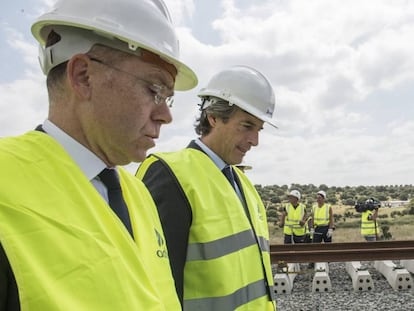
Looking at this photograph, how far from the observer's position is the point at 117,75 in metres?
1.50

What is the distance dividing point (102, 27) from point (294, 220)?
1236 centimetres

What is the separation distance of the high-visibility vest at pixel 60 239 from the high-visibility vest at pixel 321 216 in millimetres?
12281

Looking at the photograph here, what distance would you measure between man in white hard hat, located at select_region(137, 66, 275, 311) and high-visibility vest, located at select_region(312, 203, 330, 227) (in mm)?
10476

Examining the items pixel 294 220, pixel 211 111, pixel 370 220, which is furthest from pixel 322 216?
pixel 211 111

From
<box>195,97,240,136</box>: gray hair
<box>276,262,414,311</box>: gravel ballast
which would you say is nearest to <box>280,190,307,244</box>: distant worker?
<box>276,262,414,311</box>: gravel ballast

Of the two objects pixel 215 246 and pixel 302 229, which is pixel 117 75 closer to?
pixel 215 246

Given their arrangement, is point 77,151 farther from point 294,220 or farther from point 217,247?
point 294,220

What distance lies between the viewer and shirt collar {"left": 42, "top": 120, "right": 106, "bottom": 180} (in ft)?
4.72

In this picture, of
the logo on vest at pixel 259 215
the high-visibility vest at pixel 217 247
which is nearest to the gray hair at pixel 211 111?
the high-visibility vest at pixel 217 247

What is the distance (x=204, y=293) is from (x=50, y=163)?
4.51 ft

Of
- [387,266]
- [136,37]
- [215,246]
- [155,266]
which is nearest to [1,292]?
[155,266]

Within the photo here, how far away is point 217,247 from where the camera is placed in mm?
2389

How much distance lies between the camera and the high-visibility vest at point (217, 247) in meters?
2.35

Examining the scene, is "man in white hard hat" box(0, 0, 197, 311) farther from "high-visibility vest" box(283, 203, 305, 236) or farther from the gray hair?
"high-visibility vest" box(283, 203, 305, 236)
